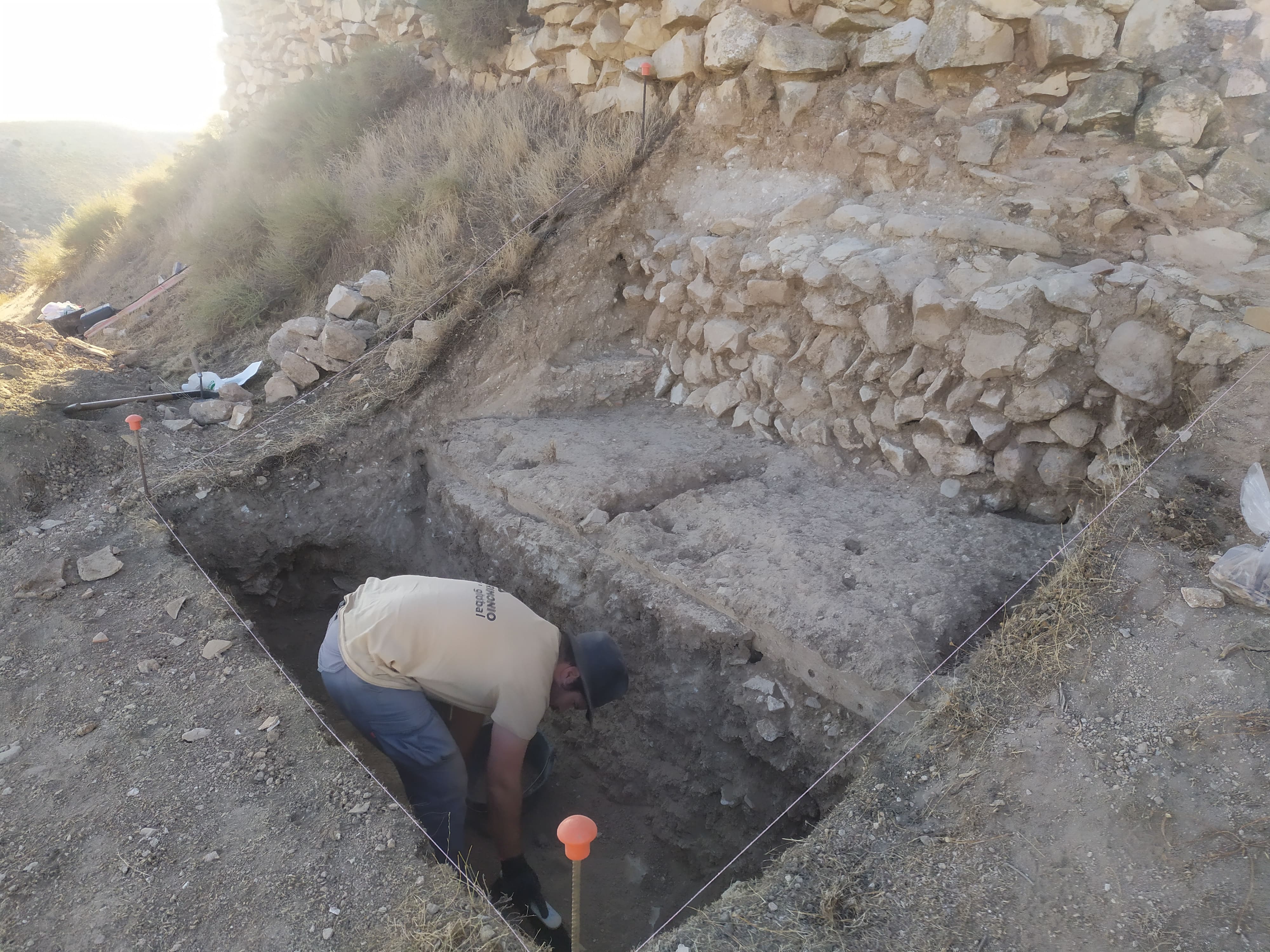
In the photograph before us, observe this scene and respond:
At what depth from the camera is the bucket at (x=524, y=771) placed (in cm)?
350

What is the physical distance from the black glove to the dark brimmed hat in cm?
72

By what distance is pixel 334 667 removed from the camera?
2961mm

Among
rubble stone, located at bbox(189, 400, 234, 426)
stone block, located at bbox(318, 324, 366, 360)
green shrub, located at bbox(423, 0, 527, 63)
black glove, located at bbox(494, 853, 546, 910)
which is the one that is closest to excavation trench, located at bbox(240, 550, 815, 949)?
black glove, located at bbox(494, 853, 546, 910)

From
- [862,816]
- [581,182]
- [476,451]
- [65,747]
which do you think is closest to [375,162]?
[581,182]

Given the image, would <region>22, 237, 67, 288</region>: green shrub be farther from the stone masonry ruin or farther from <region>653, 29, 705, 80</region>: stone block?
<region>653, 29, 705, 80</region>: stone block

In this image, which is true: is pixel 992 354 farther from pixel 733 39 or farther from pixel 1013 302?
pixel 733 39

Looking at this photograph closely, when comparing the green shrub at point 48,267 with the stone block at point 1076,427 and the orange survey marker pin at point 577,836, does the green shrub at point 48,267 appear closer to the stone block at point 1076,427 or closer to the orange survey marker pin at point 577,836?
the orange survey marker pin at point 577,836

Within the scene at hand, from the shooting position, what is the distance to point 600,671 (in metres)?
2.79

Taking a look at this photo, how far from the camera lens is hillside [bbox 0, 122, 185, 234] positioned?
51.6ft

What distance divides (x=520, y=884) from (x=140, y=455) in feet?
9.22

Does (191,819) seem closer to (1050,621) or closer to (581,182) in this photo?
(1050,621)

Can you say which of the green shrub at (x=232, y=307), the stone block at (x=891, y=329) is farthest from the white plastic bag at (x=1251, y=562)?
the green shrub at (x=232, y=307)

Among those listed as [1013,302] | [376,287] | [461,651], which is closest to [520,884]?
[461,651]

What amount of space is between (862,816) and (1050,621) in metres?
0.95
